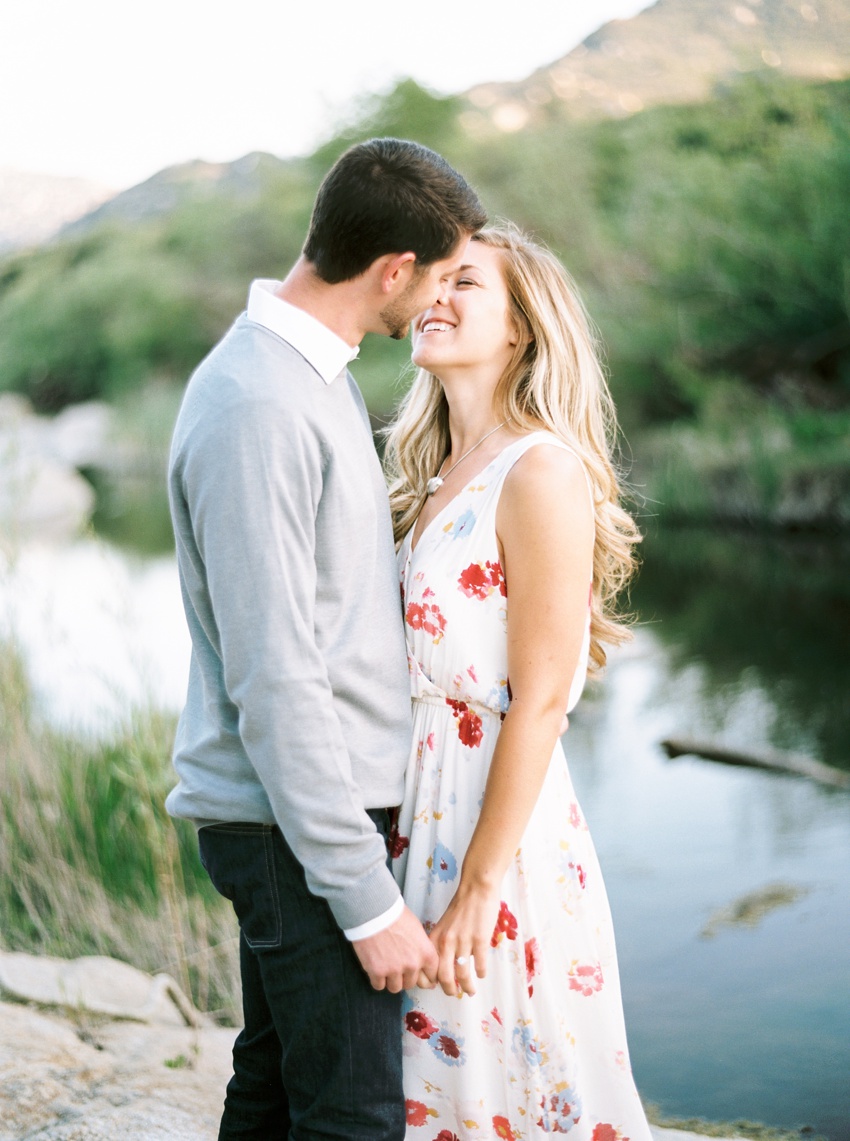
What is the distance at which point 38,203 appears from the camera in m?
65.9

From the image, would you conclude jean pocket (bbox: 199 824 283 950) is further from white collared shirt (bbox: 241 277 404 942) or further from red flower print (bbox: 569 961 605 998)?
red flower print (bbox: 569 961 605 998)

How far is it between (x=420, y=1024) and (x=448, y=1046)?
52 millimetres

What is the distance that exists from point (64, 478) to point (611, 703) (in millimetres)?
12123

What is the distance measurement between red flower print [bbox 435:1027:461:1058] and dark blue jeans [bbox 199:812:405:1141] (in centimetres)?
19

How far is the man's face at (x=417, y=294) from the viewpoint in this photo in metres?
1.51

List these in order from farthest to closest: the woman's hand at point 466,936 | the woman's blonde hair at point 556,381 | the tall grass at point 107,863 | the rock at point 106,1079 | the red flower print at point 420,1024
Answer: the tall grass at point 107,863
the rock at point 106,1079
the woman's blonde hair at point 556,381
the red flower print at point 420,1024
the woman's hand at point 466,936

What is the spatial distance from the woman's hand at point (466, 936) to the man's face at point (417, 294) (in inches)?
31.3

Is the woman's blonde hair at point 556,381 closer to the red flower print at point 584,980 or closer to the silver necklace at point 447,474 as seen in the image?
the silver necklace at point 447,474

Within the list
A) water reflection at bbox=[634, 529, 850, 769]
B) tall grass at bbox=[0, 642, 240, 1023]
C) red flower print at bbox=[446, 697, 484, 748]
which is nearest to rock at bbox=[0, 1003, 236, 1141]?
tall grass at bbox=[0, 642, 240, 1023]

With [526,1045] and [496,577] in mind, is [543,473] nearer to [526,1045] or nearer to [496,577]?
[496,577]

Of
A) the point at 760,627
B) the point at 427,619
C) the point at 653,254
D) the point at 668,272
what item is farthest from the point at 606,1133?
the point at 653,254

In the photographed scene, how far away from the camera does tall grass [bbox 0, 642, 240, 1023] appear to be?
3.42 m

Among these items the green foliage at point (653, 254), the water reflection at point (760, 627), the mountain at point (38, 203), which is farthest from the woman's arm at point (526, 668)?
the mountain at point (38, 203)

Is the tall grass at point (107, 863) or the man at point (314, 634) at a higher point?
the man at point (314, 634)
